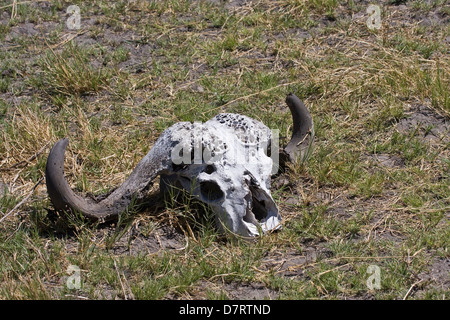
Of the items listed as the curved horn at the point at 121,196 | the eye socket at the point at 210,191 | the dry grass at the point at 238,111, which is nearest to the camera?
the dry grass at the point at 238,111

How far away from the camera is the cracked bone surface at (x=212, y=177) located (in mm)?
4480

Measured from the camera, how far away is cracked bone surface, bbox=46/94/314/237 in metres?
4.48

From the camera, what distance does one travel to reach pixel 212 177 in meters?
4.52

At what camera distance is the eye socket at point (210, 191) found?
4.59 meters

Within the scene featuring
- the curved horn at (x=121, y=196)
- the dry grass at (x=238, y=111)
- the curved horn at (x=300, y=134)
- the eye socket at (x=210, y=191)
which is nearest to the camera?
the dry grass at (x=238, y=111)

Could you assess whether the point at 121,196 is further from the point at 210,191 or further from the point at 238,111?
the point at 238,111

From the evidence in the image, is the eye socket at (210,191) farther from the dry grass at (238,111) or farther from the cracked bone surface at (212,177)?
the dry grass at (238,111)

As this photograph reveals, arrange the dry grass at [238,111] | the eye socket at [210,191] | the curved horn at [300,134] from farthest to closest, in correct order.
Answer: the curved horn at [300,134] → the eye socket at [210,191] → the dry grass at [238,111]

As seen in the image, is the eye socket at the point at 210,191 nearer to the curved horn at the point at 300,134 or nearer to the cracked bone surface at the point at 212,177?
the cracked bone surface at the point at 212,177

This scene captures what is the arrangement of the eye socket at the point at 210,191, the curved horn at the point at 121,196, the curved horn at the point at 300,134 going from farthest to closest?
the curved horn at the point at 300,134 → the eye socket at the point at 210,191 → the curved horn at the point at 121,196

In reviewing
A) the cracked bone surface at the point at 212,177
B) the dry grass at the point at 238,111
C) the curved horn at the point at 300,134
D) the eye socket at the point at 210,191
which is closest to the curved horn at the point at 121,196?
the cracked bone surface at the point at 212,177

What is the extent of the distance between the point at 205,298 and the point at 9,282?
1.15 m

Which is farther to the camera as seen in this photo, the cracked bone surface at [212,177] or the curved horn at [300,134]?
the curved horn at [300,134]

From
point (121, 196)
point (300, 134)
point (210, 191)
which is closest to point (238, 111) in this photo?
point (300, 134)
